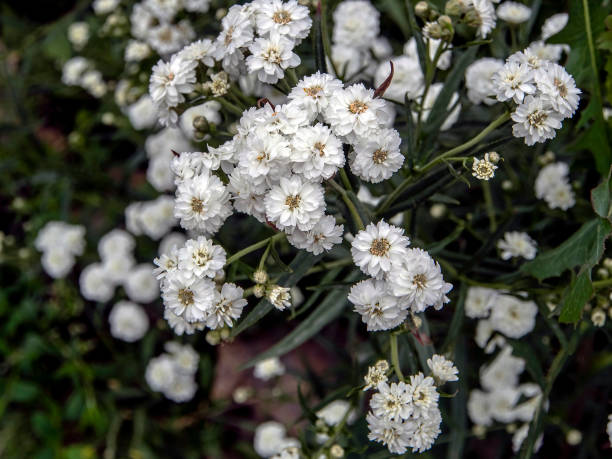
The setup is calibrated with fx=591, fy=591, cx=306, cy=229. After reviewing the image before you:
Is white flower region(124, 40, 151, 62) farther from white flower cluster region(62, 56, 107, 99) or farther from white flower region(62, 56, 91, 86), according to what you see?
→ white flower region(62, 56, 91, 86)

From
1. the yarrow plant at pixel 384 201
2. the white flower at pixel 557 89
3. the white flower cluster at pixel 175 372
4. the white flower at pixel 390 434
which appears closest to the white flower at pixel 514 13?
the yarrow plant at pixel 384 201

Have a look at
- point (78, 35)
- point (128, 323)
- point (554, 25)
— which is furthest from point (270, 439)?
point (78, 35)

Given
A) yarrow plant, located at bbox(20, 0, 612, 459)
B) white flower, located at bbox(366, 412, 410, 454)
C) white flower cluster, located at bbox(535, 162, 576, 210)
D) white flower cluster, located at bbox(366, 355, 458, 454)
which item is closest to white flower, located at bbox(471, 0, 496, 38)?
yarrow plant, located at bbox(20, 0, 612, 459)

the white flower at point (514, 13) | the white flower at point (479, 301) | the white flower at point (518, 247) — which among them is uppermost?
the white flower at point (514, 13)

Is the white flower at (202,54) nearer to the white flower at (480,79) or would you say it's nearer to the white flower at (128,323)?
the white flower at (480,79)

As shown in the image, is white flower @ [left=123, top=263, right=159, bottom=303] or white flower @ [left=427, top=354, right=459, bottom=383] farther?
white flower @ [left=123, top=263, right=159, bottom=303]

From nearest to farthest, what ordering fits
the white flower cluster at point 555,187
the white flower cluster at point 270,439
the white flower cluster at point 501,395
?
the white flower cluster at point 555,187 → the white flower cluster at point 501,395 → the white flower cluster at point 270,439

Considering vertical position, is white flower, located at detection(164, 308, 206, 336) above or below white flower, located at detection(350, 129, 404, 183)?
below
